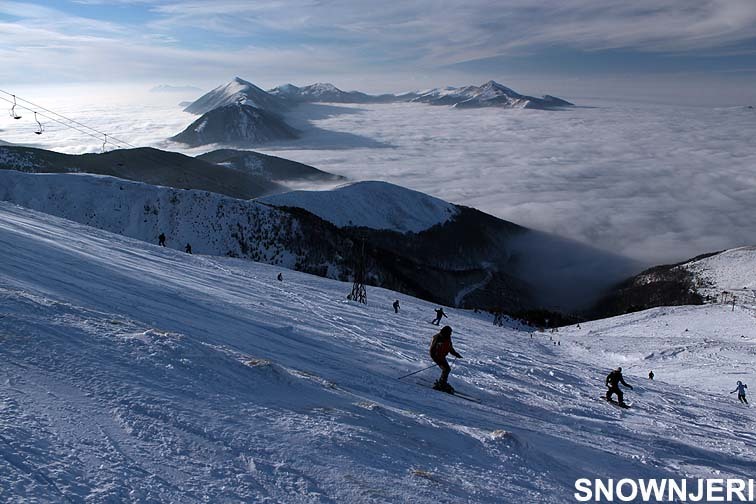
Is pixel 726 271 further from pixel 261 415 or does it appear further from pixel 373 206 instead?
pixel 261 415

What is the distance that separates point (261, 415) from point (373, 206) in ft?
421

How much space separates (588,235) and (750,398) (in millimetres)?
157283

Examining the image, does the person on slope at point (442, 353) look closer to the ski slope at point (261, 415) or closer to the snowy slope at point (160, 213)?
the ski slope at point (261, 415)

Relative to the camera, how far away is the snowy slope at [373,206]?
119669 mm

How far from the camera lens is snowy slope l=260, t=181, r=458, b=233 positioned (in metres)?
120

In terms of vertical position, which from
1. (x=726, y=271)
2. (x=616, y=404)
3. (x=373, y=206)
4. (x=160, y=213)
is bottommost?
(x=616, y=404)

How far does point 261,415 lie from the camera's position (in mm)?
7184

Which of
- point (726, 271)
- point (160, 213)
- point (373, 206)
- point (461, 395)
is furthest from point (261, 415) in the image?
point (373, 206)

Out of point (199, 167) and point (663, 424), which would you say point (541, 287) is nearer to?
point (199, 167)

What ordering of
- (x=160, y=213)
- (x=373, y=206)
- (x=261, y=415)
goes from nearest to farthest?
1. (x=261, y=415)
2. (x=160, y=213)
3. (x=373, y=206)

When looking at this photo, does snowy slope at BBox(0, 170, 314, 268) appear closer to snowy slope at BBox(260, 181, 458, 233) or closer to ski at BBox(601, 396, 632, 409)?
snowy slope at BBox(260, 181, 458, 233)

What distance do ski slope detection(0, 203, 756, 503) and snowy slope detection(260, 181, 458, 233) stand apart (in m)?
102

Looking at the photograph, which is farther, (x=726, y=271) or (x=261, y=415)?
(x=726, y=271)

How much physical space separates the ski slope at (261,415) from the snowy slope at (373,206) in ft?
333
